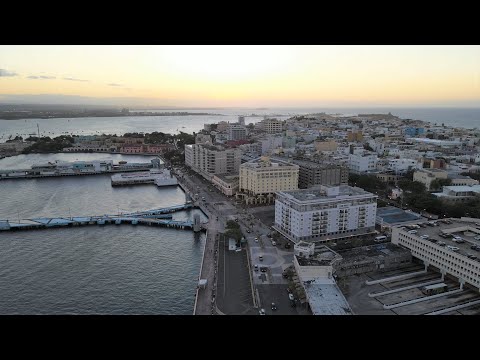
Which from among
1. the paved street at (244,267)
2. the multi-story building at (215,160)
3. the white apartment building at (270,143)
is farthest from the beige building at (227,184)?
the white apartment building at (270,143)

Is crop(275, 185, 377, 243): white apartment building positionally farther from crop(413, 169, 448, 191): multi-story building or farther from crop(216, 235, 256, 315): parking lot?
crop(413, 169, 448, 191): multi-story building

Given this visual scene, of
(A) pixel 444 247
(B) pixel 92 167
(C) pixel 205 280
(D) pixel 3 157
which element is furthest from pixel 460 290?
(D) pixel 3 157

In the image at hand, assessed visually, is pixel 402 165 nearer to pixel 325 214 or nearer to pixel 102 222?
pixel 325 214

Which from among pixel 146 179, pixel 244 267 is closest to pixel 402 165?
pixel 146 179

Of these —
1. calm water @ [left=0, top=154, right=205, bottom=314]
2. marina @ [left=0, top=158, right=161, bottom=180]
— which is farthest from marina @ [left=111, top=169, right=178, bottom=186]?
calm water @ [left=0, top=154, right=205, bottom=314]

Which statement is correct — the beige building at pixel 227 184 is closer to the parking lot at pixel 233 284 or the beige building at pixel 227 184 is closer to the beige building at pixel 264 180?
the beige building at pixel 264 180
